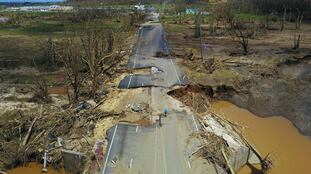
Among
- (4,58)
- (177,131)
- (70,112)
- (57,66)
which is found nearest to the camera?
(177,131)

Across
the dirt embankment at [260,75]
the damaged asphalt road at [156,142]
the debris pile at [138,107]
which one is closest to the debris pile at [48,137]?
the damaged asphalt road at [156,142]

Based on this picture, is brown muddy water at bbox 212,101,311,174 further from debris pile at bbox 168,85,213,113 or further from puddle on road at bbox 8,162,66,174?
puddle on road at bbox 8,162,66,174

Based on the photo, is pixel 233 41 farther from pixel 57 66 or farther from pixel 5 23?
pixel 5 23

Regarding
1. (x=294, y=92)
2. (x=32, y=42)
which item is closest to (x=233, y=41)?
(x=294, y=92)

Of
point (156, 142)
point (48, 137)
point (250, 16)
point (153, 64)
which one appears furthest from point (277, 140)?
point (250, 16)

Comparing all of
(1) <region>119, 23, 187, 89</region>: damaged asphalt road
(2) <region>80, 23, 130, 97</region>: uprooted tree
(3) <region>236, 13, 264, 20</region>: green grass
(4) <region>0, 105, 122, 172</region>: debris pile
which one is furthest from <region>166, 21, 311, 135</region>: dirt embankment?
(3) <region>236, 13, 264, 20</region>: green grass

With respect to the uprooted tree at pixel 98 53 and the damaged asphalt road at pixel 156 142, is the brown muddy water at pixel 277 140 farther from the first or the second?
the uprooted tree at pixel 98 53

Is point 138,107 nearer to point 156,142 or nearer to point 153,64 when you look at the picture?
point 156,142
